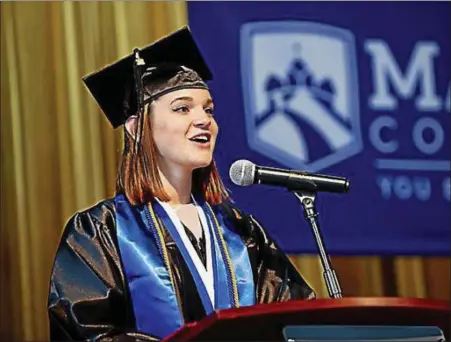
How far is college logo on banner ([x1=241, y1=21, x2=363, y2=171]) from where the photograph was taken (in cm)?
399

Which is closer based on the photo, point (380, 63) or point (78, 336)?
point (78, 336)

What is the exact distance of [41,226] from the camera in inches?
146

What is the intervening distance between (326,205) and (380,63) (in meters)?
0.54

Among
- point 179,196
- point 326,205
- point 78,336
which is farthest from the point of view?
point 326,205

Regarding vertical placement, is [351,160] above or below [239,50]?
below

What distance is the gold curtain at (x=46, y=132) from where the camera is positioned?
3.67m

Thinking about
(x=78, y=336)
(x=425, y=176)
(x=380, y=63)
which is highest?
(x=380, y=63)

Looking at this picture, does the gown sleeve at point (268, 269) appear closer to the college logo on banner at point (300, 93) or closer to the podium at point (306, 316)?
the podium at point (306, 316)

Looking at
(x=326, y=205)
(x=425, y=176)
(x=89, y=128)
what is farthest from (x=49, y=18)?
(x=425, y=176)

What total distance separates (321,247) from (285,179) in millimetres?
173

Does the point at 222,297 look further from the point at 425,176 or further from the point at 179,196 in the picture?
the point at 425,176

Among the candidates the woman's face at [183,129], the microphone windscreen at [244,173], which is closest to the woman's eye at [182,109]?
the woman's face at [183,129]

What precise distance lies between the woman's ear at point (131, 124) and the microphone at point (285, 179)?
45 centimetres

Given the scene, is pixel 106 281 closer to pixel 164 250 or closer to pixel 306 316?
pixel 164 250
